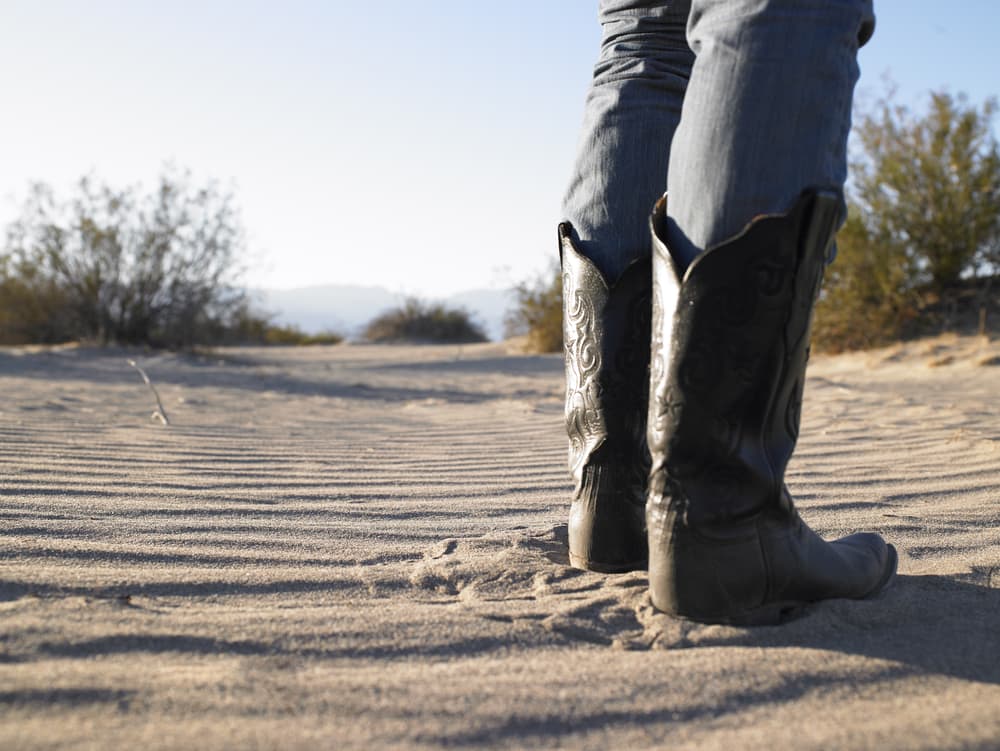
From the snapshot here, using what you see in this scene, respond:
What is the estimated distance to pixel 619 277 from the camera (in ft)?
4.50

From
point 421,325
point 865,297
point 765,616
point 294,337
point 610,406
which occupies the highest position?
point 865,297

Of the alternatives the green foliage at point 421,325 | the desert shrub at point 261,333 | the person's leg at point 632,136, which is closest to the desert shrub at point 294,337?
the desert shrub at point 261,333

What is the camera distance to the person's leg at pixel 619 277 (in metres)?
1.39

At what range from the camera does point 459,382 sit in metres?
6.79

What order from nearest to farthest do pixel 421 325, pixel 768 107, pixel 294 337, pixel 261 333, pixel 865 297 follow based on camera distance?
1. pixel 768 107
2. pixel 865 297
3. pixel 261 333
4. pixel 421 325
5. pixel 294 337

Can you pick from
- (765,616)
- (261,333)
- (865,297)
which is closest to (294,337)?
(261,333)

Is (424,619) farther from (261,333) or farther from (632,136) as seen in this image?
(261,333)

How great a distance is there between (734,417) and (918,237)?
7.12m

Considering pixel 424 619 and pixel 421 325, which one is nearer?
pixel 424 619

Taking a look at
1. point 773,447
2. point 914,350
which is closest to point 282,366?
point 914,350

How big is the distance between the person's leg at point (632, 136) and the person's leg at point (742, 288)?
0.20 m

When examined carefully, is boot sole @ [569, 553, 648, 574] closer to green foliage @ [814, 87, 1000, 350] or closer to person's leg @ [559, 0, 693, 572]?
person's leg @ [559, 0, 693, 572]

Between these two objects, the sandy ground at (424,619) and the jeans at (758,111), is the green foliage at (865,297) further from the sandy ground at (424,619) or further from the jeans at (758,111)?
the jeans at (758,111)

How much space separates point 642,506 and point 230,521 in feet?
2.89
